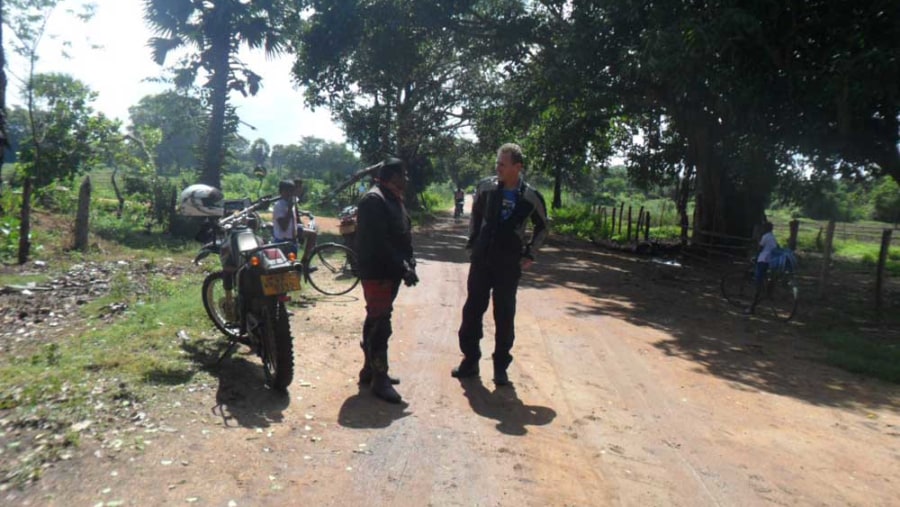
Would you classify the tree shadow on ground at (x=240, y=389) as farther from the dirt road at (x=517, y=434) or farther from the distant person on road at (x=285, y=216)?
the distant person on road at (x=285, y=216)

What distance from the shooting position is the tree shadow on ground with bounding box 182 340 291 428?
4.17 meters

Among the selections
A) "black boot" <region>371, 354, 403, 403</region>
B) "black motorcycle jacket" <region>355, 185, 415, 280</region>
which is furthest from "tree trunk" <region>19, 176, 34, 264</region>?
"black boot" <region>371, 354, 403, 403</region>

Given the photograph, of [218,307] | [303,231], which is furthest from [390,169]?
[303,231]

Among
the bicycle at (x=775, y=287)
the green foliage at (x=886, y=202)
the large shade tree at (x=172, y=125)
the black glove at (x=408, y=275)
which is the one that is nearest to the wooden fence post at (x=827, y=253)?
the bicycle at (x=775, y=287)

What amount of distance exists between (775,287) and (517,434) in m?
7.62

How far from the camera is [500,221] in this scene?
16.7 feet

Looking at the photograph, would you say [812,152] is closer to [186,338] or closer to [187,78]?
[186,338]

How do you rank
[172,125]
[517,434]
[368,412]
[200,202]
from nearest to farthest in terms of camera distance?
1. [517,434]
2. [368,412]
3. [200,202]
4. [172,125]

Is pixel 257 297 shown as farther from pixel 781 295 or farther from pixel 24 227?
pixel 781 295

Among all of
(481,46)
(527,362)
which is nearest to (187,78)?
(481,46)

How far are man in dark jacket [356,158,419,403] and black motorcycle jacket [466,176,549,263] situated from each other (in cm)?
66

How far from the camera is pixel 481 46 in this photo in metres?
18.4

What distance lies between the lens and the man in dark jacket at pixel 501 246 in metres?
5.07

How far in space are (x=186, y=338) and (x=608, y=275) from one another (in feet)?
34.2
